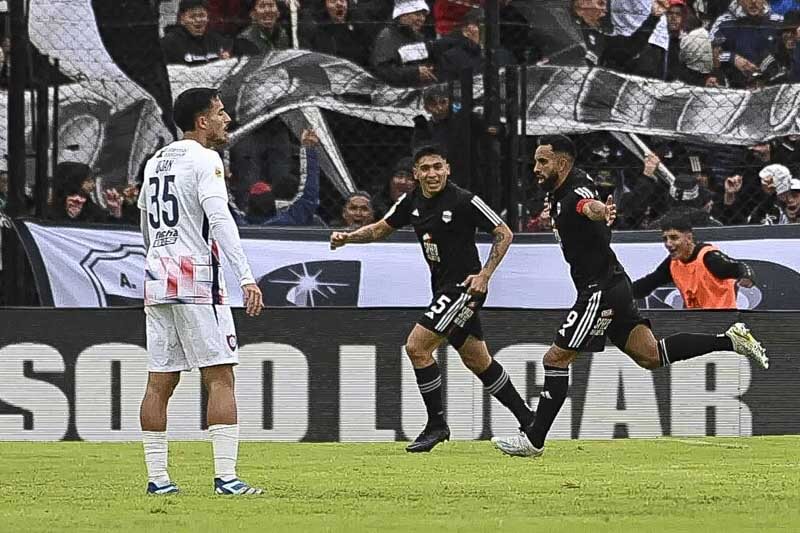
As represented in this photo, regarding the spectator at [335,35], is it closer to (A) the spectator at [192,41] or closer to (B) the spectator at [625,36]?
(A) the spectator at [192,41]

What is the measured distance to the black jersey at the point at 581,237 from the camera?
10680mm

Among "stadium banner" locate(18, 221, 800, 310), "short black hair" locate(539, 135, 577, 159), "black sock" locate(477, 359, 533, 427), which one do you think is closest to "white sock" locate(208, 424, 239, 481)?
"short black hair" locate(539, 135, 577, 159)

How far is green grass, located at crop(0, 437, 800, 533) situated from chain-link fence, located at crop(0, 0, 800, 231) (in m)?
2.15

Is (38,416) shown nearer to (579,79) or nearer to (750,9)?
(579,79)

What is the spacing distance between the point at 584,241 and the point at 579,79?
9.60ft

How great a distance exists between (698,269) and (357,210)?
278 cm

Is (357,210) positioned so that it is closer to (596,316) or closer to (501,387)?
(501,387)

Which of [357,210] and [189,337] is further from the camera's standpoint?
[357,210]

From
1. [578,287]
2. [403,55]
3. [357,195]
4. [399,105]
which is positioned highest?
[403,55]

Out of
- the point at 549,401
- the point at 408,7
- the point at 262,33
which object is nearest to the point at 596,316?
the point at 549,401

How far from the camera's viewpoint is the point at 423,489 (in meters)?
8.60

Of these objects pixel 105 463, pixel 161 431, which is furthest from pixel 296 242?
pixel 161 431

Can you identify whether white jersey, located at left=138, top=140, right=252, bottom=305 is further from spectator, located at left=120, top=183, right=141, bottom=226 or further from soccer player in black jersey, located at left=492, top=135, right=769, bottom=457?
spectator, located at left=120, top=183, right=141, bottom=226

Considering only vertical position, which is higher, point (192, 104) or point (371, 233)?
point (192, 104)
